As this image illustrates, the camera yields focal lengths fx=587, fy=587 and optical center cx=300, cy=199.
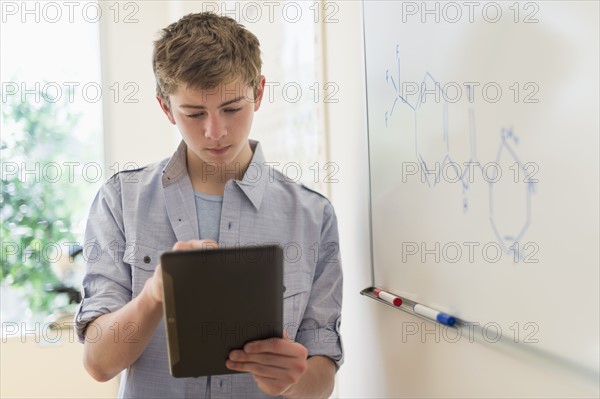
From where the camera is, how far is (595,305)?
65cm

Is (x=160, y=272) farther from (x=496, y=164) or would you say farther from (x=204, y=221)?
(x=496, y=164)

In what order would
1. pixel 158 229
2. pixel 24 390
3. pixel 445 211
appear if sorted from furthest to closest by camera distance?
pixel 24 390 → pixel 158 229 → pixel 445 211

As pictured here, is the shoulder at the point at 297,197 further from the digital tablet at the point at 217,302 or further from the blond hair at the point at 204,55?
the digital tablet at the point at 217,302

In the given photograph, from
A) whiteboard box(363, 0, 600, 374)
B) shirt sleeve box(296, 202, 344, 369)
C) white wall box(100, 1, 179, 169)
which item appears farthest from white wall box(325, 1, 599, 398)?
white wall box(100, 1, 179, 169)

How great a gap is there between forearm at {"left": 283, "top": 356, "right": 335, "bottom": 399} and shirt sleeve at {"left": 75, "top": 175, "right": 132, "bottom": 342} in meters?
0.34

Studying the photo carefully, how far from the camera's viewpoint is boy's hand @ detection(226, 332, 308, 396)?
33.0 inches

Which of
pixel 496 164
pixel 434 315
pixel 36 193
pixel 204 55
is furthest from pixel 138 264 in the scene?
pixel 36 193

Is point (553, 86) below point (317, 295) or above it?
above

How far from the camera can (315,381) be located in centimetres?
104

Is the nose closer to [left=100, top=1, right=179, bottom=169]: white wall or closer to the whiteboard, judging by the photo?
the whiteboard

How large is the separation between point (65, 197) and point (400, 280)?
1.99 metres

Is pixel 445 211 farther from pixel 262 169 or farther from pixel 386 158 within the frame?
pixel 262 169

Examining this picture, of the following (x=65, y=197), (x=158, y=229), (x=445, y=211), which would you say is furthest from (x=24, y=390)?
(x=445, y=211)

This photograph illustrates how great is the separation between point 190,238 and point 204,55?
326 millimetres
